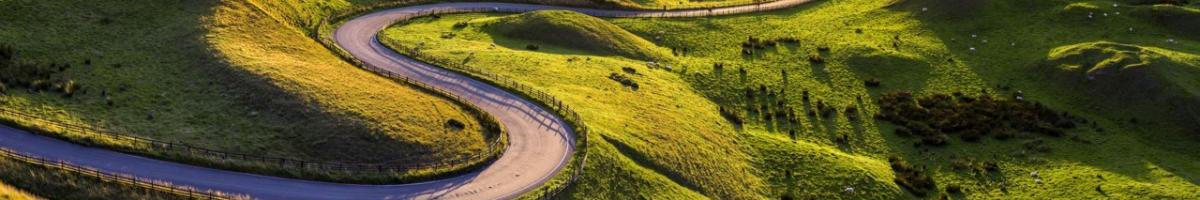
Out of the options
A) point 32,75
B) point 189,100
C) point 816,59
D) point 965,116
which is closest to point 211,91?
point 189,100

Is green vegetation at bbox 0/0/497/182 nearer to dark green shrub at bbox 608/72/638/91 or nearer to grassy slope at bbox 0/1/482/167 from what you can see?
grassy slope at bbox 0/1/482/167

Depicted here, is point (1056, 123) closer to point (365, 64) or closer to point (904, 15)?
point (904, 15)

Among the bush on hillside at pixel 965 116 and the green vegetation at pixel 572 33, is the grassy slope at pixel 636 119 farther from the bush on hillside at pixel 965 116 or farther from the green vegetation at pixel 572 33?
the bush on hillside at pixel 965 116

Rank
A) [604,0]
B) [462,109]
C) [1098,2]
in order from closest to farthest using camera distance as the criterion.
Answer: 1. [462,109]
2. [1098,2]
3. [604,0]

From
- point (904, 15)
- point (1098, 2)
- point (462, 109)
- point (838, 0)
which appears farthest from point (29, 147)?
point (1098, 2)

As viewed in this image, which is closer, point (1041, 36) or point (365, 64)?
point (365, 64)
